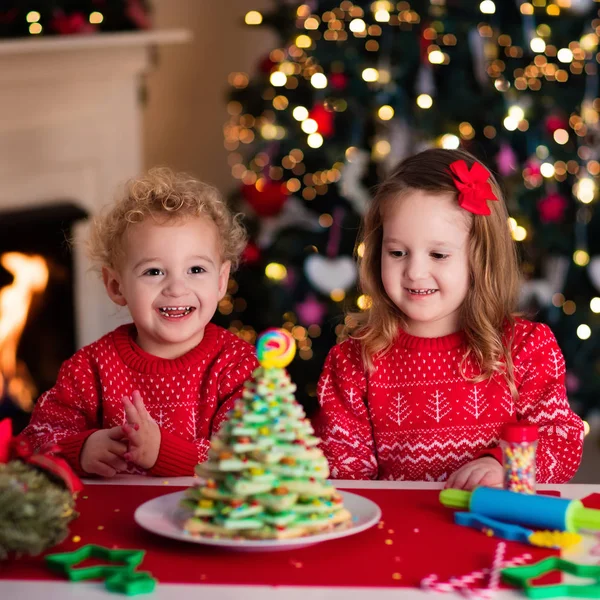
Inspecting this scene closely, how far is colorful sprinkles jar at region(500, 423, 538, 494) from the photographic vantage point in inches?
52.1

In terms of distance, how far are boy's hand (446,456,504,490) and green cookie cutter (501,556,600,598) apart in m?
0.34

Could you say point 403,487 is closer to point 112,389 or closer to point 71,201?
point 112,389

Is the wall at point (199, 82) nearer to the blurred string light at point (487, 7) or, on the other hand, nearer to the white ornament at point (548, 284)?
the blurred string light at point (487, 7)

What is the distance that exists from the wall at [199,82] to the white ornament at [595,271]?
1.94 metres

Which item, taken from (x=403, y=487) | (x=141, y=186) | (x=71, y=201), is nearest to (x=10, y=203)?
(x=71, y=201)

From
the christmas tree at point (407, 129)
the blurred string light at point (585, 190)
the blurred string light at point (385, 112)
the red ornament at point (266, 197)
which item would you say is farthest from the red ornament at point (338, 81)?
the blurred string light at point (585, 190)

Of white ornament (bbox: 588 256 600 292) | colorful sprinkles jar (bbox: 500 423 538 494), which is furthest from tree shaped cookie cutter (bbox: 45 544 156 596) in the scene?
white ornament (bbox: 588 256 600 292)

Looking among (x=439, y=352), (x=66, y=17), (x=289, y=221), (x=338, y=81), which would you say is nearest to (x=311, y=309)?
(x=289, y=221)

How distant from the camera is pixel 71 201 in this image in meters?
3.88

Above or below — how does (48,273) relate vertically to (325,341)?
above

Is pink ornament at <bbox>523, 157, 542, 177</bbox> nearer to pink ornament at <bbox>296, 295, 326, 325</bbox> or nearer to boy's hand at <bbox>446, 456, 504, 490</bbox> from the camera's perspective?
pink ornament at <bbox>296, 295, 326, 325</bbox>

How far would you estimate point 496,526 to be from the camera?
4.04 feet

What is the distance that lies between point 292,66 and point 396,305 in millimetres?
1908

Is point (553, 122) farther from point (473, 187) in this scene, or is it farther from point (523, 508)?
point (523, 508)
